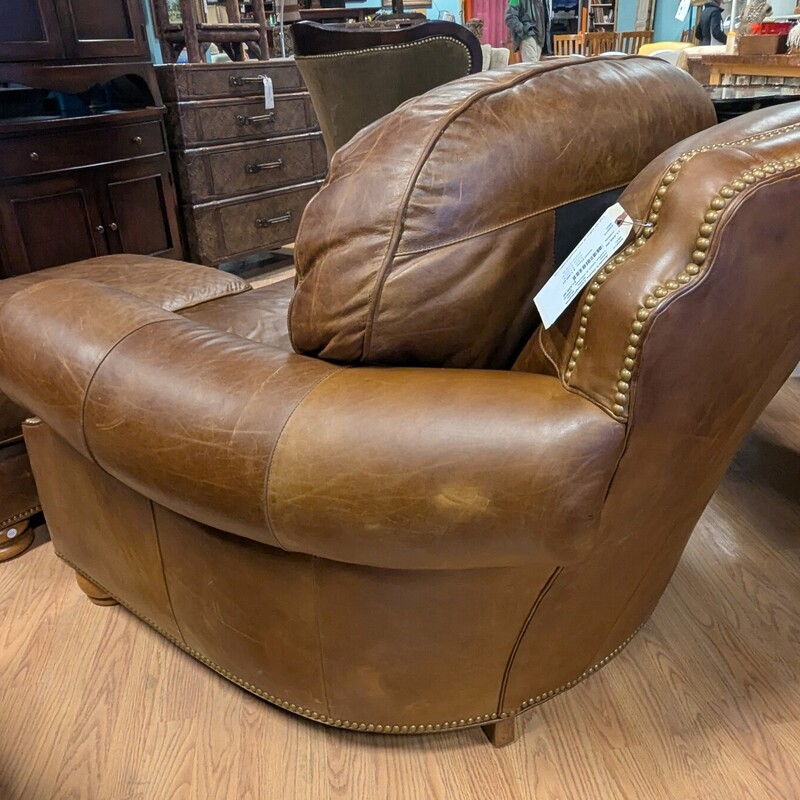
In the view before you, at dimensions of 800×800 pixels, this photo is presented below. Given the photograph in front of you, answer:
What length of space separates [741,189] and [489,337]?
30cm

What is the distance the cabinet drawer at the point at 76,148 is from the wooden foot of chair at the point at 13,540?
124 cm

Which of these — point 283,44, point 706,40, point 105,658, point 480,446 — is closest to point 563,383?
point 480,446

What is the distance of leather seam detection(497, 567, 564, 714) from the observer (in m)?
0.83

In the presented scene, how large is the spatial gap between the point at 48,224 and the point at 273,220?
102 centimetres

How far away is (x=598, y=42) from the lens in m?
5.98

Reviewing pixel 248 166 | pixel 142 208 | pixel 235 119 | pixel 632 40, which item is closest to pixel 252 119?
pixel 235 119

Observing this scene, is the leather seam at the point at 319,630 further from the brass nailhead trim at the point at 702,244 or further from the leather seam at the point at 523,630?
the brass nailhead trim at the point at 702,244

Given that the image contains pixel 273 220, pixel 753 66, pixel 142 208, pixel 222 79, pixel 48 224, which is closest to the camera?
pixel 48 224

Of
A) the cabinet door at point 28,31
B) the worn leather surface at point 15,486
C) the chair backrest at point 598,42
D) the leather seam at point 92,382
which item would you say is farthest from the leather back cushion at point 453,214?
the chair backrest at point 598,42

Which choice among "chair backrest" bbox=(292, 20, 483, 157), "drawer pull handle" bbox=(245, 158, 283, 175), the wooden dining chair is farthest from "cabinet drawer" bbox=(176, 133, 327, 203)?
"chair backrest" bbox=(292, 20, 483, 157)

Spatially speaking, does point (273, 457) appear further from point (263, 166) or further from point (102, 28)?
point (263, 166)

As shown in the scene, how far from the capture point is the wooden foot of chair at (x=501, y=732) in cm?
103

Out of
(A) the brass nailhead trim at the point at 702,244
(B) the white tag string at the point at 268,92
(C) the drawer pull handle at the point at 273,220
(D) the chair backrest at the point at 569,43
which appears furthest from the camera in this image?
(D) the chair backrest at the point at 569,43

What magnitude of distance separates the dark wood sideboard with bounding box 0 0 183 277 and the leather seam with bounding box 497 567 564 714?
2.07 m
